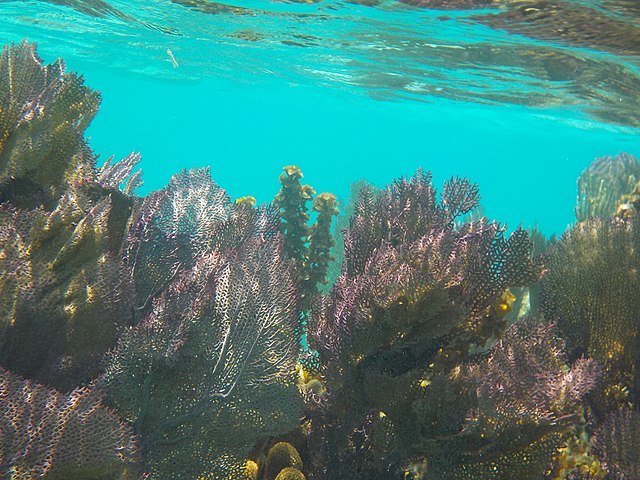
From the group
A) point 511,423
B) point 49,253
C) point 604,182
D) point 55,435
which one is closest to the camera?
point 55,435

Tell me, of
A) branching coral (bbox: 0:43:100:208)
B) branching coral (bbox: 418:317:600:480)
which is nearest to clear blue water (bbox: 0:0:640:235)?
branching coral (bbox: 0:43:100:208)

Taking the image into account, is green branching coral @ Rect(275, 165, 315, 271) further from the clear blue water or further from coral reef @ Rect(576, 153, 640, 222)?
coral reef @ Rect(576, 153, 640, 222)

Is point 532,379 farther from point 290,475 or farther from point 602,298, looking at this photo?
point 290,475

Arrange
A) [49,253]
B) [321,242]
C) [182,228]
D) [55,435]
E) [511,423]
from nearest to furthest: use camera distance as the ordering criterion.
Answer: [55,435], [511,423], [49,253], [182,228], [321,242]

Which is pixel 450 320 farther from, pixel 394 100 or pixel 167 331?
pixel 394 100

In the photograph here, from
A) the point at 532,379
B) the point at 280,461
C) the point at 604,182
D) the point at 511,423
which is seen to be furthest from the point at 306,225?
the point at 604,182

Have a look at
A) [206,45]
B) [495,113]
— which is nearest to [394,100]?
[495,113]

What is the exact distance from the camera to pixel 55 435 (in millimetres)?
1961

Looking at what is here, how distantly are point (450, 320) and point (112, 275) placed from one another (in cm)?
209

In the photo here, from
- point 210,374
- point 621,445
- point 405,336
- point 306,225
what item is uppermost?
point 306,225

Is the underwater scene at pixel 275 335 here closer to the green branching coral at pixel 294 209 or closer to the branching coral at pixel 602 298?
the branching coral at pixel 602 298

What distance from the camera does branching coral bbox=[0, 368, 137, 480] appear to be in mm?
1883

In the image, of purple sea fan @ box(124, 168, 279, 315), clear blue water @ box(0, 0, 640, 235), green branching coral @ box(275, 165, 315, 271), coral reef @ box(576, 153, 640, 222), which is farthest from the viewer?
clear blue water @ box(0, 0, 640, 235)

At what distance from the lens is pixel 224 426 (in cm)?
266
